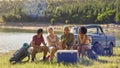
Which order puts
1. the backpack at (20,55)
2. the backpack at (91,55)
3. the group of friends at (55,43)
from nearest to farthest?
the backpack at (20,55) < the group of friends at (55,43) < the backpack at (91,55)

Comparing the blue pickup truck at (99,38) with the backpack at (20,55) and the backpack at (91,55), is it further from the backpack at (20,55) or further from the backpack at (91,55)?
the backpack at (20,55)

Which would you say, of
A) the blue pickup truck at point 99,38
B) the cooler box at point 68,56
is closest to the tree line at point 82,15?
the blue pickup truck at point 99,38

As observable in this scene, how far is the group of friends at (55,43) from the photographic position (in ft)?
44.2

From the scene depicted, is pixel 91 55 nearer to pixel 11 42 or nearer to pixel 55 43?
pixel 55 43

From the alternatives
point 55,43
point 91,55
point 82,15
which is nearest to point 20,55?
point 55,43

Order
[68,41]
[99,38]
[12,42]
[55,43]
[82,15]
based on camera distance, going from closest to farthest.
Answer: [55,43] → [68,41] → [99,38] → [12,42] → [82,15]

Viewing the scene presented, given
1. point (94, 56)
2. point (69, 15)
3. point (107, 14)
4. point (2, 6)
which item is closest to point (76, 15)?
point (69, 15)

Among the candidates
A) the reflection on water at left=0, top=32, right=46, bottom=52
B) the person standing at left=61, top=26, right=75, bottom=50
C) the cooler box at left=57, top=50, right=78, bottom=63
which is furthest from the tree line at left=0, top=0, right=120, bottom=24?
the cooler box at left=57, top=50, right=78, bottom=63

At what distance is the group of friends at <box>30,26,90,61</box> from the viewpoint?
13484 millimetres

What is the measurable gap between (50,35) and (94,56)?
200 cm

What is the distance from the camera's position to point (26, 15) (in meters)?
117

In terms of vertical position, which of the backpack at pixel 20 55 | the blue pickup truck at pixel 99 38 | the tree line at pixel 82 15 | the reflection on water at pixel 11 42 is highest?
the backpack at pixel 20 55

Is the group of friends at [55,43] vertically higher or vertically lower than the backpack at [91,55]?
higher

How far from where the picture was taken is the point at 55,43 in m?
13.7
